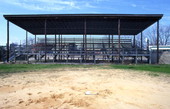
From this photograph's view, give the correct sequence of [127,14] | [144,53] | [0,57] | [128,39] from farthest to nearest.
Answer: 1. [128,39]
2. [0,57]
3. [144,53]
4. [127,14]

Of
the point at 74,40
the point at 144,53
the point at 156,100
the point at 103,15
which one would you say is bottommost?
the point at 156,100

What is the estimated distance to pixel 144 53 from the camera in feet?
64.2

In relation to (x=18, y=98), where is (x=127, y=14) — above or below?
above

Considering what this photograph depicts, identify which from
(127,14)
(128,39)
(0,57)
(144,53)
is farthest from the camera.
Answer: (128,39)

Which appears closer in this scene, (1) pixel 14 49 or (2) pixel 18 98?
(2) pixel 18 98

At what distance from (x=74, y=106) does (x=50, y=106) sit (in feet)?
2.10

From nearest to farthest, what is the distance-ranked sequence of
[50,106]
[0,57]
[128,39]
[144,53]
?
1. [50,106]
2. [144,53]
3. [0,57]
4. [128,39]

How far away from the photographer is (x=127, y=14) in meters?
17.0

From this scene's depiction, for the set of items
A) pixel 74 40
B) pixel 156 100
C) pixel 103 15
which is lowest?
pixel 156 100

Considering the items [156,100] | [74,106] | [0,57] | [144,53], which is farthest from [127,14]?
[0,57]

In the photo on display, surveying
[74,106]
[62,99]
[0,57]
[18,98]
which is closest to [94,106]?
[74,106]

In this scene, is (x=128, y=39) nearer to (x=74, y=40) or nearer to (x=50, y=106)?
(x=74, y=40)

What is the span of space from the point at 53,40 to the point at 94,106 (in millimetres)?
24920

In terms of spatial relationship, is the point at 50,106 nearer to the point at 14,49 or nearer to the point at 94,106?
the point at 94,106
